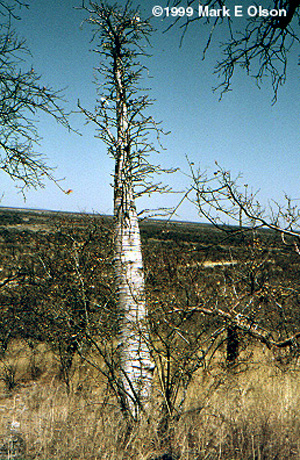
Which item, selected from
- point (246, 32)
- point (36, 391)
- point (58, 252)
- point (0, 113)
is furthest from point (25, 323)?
point (246, 32)

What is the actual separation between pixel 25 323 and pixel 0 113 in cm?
548

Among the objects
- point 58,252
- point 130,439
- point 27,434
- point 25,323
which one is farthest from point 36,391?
point 130,439

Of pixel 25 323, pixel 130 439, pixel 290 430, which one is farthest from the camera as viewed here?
pixel 25 323

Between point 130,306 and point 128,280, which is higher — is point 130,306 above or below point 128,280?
below

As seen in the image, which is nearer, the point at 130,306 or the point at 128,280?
the point at 130,306

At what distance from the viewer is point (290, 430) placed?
2.82 meters

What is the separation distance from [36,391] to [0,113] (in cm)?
538

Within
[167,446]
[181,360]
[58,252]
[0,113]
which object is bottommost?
[167,446]

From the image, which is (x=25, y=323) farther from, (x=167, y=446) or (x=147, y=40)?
(x=147, y=40)

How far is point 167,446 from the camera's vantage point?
262 cm

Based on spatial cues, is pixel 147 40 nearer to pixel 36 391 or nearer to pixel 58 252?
pixel 58 252

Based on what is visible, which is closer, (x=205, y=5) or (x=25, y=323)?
(x=205, y=5)

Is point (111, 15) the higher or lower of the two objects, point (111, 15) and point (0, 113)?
the higher

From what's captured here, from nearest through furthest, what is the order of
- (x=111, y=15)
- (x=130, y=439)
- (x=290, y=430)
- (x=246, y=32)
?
(x=130, y=439), (x=290, y=430), (x=246, y=32), (x=111, y=15)
